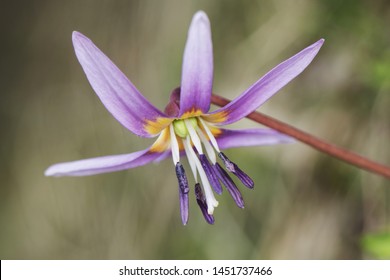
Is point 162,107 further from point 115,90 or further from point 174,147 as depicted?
point 115,90

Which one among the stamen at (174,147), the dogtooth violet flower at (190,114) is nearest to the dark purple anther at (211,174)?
the dogtooth violet flower at (190,114)

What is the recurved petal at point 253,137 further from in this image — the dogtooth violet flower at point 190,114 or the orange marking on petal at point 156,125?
the orange marking on petal at point 156,125

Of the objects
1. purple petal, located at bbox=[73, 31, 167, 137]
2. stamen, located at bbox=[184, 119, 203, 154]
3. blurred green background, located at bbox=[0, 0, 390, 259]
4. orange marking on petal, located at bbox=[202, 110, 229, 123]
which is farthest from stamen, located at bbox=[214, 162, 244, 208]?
blurred green background, located at bbox=[0, 0, 390, 259]

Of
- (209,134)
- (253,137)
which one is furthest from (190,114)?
(253,137)

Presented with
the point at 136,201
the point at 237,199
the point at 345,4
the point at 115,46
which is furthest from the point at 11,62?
the point at 237,199

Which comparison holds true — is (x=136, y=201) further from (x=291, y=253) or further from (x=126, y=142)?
(x=291, y=253)

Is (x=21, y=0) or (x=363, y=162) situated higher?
(x=21, y=0)
